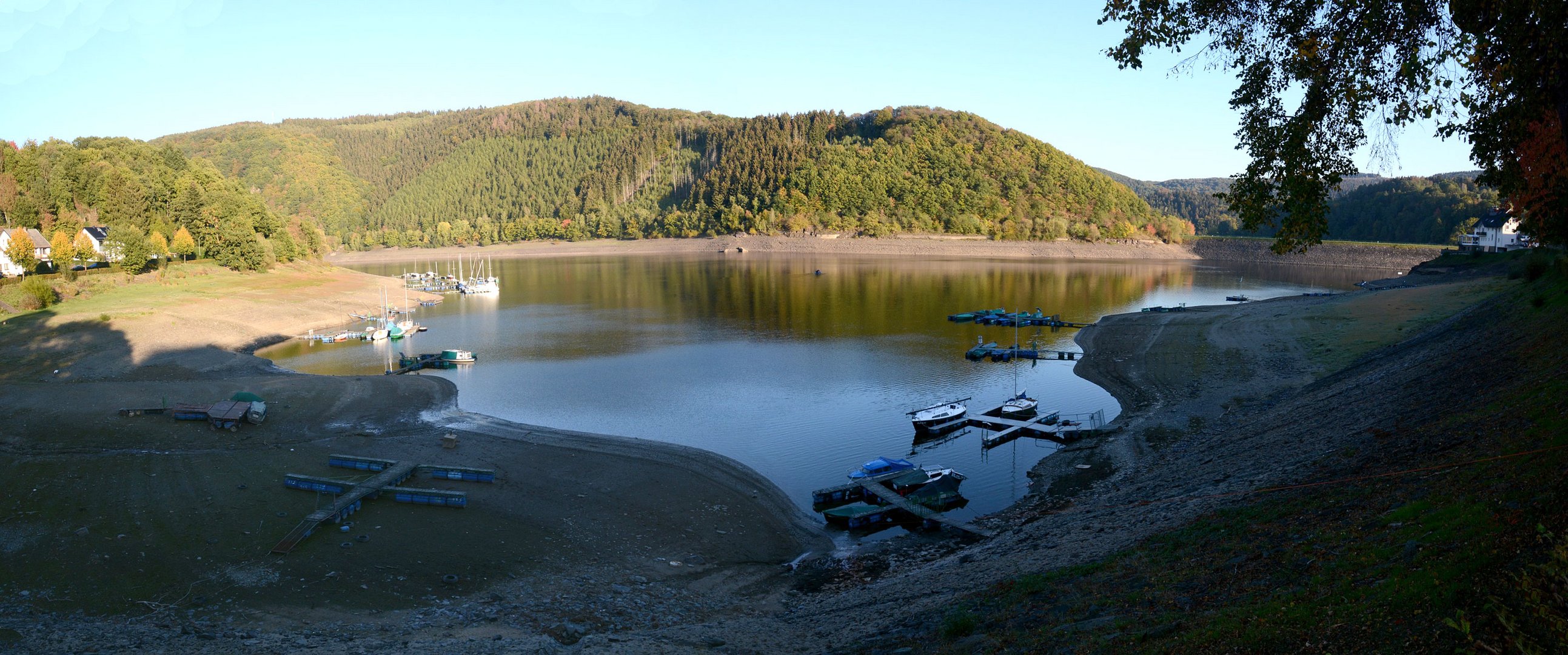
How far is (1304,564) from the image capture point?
963 cm

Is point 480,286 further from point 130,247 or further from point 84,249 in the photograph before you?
point 84,249

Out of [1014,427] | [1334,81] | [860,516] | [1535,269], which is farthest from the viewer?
[1535,269]

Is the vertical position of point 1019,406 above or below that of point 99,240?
below

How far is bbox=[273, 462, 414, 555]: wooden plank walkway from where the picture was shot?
53.4ft

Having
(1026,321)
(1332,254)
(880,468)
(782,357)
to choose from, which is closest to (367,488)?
(880,468)

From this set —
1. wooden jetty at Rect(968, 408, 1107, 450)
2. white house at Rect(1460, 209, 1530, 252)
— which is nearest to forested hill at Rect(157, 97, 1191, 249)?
white house at Rect(1460, 209, 1530, 252)

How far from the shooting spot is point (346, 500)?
60.2 ft

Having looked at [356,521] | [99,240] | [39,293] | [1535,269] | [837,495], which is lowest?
[837,495]

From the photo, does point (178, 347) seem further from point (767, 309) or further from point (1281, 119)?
point (1281, 119)

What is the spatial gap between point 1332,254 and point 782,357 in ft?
357

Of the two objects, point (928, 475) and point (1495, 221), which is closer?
point (928, 475)

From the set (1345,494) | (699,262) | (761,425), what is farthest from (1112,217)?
(1345,494)

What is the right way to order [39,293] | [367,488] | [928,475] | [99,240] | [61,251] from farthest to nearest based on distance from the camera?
[99,240]
[61,251]
[39,293]
[928,475]
[367,488]

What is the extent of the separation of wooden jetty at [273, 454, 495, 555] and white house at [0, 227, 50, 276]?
167ft
